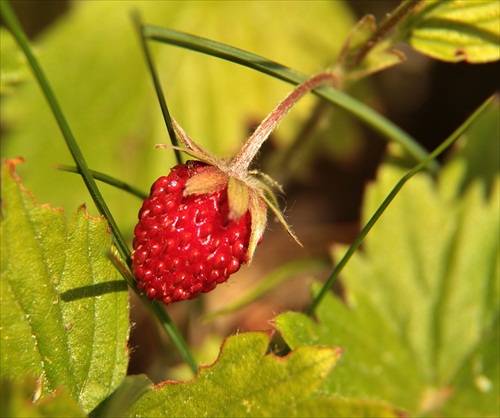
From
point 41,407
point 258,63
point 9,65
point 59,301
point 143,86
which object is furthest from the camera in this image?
point 143,86

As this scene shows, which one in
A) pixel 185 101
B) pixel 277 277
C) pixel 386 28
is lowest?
pixel 277 277

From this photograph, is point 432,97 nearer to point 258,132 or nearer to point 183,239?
point 258,132

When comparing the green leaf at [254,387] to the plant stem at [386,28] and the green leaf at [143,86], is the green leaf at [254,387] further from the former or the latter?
the green leaf at [143,86]

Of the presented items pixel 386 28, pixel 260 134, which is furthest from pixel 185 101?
pixel 260 134

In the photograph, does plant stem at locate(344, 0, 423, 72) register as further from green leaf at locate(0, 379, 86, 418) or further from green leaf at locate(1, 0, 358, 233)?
green leaf at locate(0, 379, 86, 418)

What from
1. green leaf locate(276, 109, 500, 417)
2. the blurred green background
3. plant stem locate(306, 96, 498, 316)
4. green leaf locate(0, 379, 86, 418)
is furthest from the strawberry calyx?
the blurred green background

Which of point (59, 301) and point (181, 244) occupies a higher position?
point (181, 244)

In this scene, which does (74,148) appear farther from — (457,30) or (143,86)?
(143,86)

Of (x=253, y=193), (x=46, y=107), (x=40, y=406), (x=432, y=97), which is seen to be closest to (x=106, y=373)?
(x=40, y=406)
